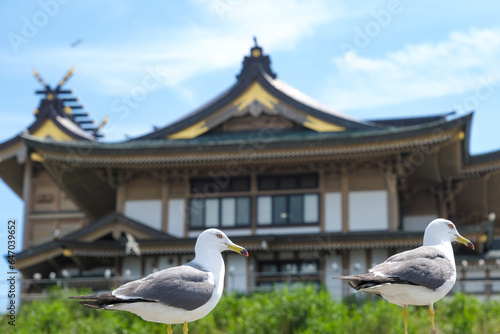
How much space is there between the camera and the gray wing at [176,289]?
6.53m

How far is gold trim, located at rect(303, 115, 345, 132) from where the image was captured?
24953 mm

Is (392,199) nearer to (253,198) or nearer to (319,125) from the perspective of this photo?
(319,125)

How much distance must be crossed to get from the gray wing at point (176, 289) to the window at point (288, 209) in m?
17.7

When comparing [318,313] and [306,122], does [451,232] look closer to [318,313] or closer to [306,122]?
[318,313]

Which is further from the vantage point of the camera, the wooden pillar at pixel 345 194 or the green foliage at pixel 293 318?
the wooden pillar at pixel 345 194

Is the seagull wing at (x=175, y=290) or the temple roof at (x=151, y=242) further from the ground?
the temple roof at (x=151, y=242)

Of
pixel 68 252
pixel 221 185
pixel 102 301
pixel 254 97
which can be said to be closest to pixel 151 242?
pixel 68 252

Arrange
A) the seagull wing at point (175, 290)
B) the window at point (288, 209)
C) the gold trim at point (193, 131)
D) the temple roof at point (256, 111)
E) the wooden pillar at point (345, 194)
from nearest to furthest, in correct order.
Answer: the seagull wing at point (175, 290) < the wooden pillar at point (345, 194) < the window at point (288, 209) < the temple roof at point (256, 111) < the gold trim at point (193, 131)

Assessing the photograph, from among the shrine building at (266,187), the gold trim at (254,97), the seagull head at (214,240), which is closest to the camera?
the seagull head at (214,240)

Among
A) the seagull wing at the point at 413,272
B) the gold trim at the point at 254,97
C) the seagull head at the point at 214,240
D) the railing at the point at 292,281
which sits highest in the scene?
the gold trim at the point at 254,97

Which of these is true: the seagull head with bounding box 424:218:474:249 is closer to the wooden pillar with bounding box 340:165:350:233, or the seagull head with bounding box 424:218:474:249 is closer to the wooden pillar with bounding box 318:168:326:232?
the wooden pillar with bounding box 340:165:350:233

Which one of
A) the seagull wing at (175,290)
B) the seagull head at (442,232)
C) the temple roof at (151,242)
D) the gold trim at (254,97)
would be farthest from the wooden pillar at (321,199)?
the seagull wing at (175,290)

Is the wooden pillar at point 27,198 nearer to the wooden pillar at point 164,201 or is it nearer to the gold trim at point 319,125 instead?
the wooden pillar at point 164,201

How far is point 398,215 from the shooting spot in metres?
25.0
